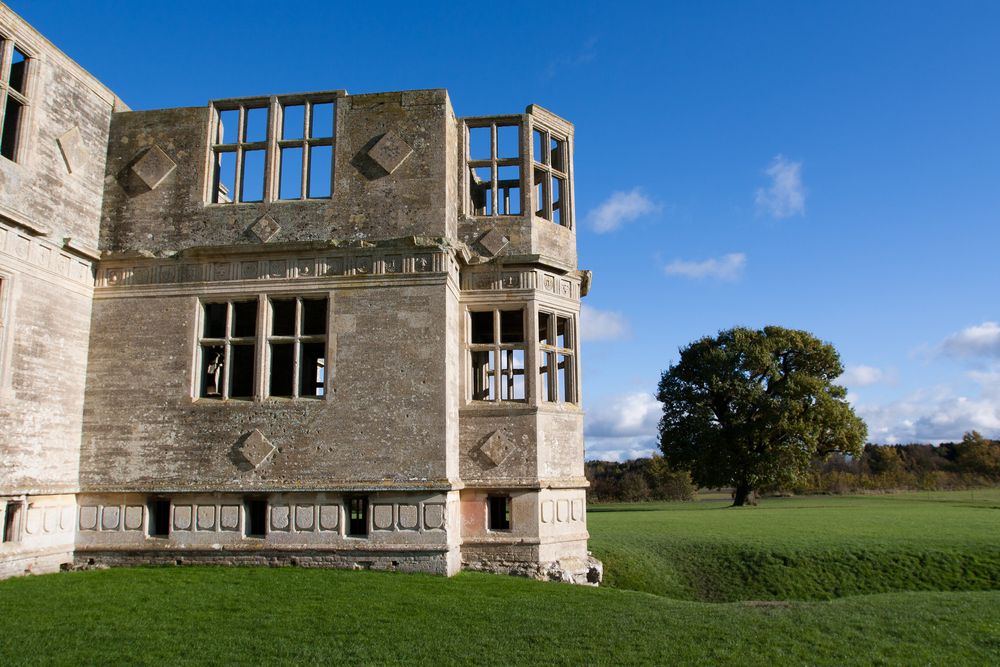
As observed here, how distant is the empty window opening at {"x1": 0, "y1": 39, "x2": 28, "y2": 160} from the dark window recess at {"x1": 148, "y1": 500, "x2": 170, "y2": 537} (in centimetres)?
689

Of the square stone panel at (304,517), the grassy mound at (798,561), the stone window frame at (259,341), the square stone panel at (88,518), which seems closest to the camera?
the square stone panel at (304,517)

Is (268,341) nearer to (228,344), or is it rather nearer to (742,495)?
(228,344)

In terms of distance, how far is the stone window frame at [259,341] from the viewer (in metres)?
14.9

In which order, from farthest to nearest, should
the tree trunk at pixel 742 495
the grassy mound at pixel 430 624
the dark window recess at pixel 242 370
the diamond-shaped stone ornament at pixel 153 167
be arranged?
the tree trunk at pixel 742 495 < the dark window recess at pixel 242 370 < the diamond-shaped stone ornament at pixel 153 167 < the grassy mound at pixel 430 624

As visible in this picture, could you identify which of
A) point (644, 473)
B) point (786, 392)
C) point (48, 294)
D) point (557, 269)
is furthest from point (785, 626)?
point (644, 473)

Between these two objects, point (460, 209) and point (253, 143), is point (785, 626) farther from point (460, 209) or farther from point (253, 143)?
point (253, 143)

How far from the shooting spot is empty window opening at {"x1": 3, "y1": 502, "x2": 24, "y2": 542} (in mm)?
13148

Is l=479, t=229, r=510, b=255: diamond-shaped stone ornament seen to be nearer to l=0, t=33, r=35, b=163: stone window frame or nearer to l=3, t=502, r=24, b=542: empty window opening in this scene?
l=0, t=33, r=35, b=163: stone window frame

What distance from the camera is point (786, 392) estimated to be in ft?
128

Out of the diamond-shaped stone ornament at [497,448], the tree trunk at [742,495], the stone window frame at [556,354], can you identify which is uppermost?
the stone window frame at [556,354]

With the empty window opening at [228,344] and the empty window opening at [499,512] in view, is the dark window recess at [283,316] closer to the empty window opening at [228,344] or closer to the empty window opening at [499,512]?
the empty window opening at [228,344]

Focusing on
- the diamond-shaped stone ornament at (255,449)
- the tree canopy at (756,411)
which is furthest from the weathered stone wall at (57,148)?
the tree canopy at (756,411)

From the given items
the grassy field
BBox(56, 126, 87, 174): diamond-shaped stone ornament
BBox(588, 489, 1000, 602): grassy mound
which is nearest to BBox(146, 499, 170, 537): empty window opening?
the grassy field

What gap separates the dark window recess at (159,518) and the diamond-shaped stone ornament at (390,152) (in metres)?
7.91
